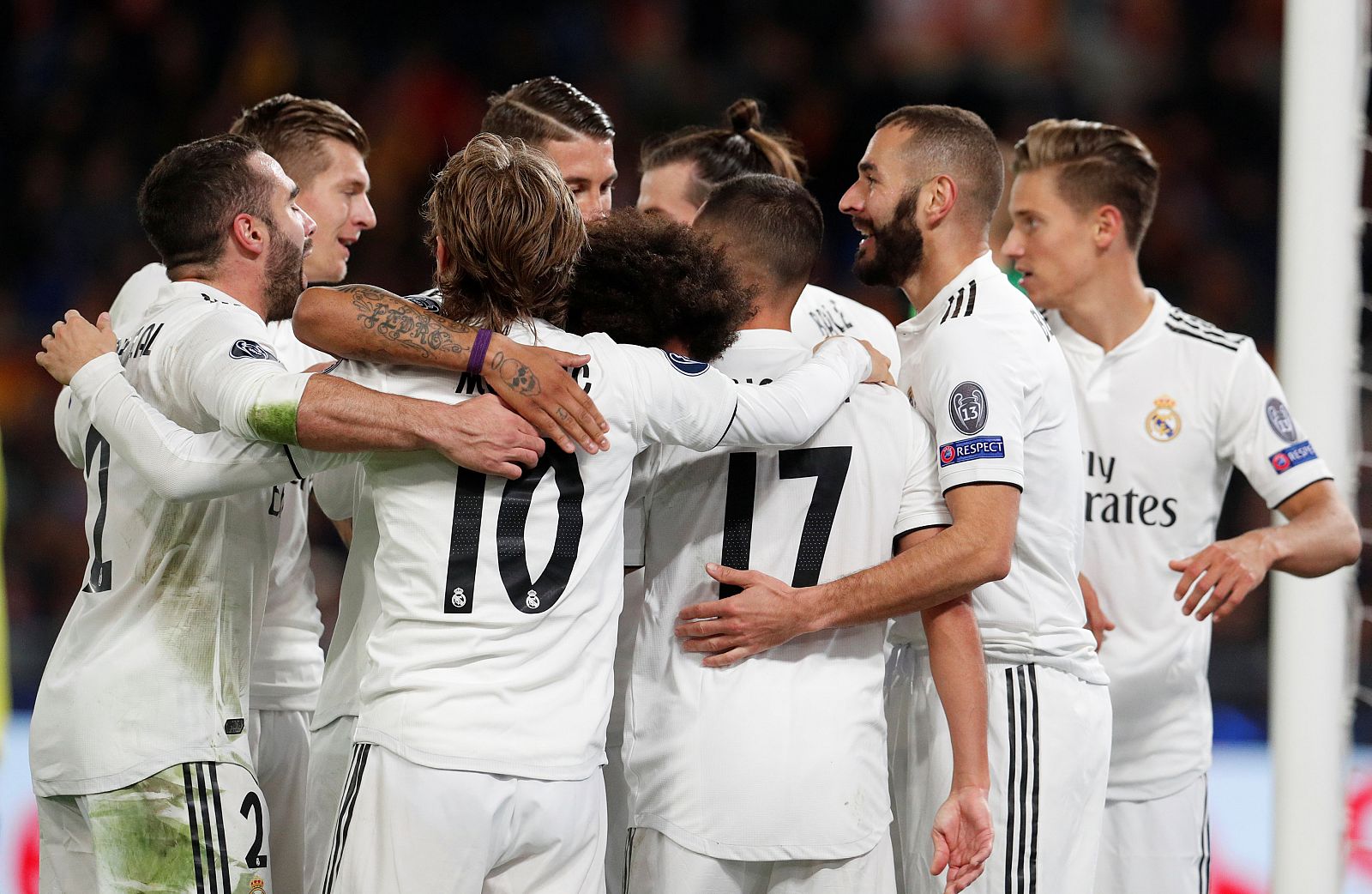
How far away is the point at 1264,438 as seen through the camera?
12.8 ft

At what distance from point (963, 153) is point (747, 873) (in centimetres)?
178

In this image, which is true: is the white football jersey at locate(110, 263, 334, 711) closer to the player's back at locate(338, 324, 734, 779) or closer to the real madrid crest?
the player's back at locate(338, 324, 734, 779)

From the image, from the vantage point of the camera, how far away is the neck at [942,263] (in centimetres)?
327

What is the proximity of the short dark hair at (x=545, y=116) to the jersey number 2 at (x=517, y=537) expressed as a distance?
6.18 feet

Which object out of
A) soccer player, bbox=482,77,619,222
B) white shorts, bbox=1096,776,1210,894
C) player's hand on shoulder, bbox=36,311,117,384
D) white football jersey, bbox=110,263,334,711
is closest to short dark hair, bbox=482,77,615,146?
soccer player, bbox=482,77,619,222

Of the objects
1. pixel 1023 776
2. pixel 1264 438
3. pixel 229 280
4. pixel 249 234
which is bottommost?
pixel 1023 776

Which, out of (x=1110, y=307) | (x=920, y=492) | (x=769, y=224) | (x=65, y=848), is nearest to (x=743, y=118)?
(x=1110, y=307)

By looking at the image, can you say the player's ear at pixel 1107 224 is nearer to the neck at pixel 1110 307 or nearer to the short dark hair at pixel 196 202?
the neck at pixel 1110 307

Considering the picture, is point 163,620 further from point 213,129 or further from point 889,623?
point 213,129

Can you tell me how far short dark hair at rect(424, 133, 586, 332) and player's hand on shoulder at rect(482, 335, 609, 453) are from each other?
0.39 feet

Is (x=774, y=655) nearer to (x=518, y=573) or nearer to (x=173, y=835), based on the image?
(x=518, y=573)

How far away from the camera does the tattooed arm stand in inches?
95.1

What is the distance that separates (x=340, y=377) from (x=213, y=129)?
27.6ft

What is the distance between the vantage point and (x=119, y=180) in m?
9.85
